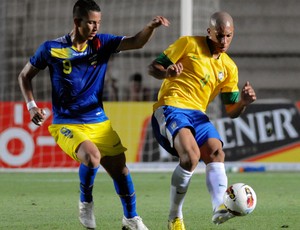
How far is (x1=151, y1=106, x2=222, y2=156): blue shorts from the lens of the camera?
752 cm

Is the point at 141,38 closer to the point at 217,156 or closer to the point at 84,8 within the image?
the point at 84,8

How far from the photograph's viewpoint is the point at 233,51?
765 inches

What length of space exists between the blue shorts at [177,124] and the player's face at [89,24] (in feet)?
2.57

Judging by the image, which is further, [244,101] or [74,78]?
[244,101]

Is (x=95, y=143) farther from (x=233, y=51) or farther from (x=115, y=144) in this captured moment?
(x=233, y=51)

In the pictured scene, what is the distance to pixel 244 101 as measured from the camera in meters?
7.81

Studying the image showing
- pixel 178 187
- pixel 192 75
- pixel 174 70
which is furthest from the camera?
pixel 192 75

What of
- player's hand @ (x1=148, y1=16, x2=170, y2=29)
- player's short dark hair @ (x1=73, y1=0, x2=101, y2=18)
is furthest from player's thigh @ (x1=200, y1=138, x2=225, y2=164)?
player's short dark hair @ (x1=73, y1=0, x2=101, y2=18)

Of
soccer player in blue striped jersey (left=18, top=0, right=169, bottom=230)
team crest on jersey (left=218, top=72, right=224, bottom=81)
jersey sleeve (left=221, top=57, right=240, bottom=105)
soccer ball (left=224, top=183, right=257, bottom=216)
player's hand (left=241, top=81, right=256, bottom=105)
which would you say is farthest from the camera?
jersey sleeve (left=221, top=57, right=240, bottom=105)

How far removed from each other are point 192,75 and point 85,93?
833 millimetres

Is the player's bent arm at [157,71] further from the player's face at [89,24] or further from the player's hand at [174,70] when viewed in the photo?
the player's face at [89,24]

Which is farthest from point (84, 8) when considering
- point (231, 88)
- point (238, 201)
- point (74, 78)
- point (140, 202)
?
point (140, 202)

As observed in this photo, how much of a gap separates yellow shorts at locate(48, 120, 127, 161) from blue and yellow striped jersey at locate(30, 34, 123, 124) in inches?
1.8

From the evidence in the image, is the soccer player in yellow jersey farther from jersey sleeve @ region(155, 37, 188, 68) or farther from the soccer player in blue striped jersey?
the soccer player in blue striped jersey
